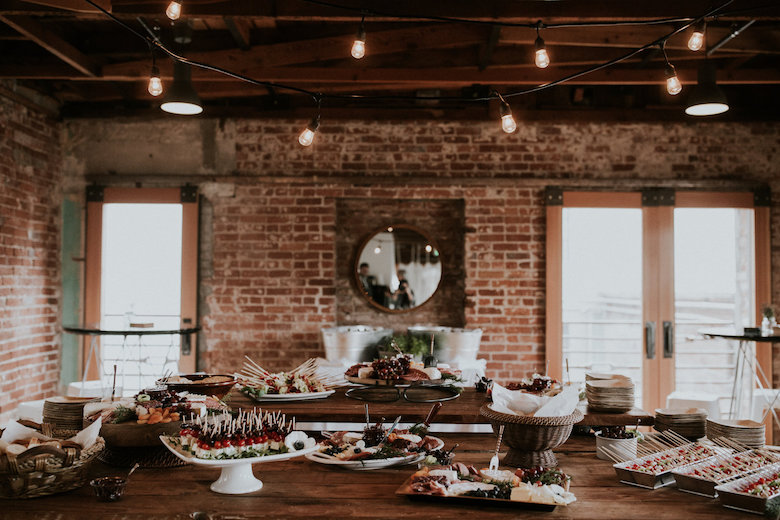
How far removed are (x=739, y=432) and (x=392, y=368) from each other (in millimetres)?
1690

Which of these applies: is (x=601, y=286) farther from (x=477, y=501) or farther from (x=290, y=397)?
(x=477, y=501)

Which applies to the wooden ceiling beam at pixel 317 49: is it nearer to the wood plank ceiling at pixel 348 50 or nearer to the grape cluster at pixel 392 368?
the wood plank ceiling at pixel 348 50

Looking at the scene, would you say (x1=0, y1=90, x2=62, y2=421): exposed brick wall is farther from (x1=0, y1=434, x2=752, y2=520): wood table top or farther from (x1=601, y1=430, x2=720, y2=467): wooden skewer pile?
(x1=601, y1=430, x2=720, y2=467): wooden skewer pile

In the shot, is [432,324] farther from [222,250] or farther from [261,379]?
[261,379]

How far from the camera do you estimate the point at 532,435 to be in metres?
2.33

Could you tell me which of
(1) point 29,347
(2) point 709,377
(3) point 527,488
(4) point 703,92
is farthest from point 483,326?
(1) point 29,347

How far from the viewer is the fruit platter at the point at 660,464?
88.0 inches

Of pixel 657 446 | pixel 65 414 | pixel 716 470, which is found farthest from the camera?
pixel 65 414

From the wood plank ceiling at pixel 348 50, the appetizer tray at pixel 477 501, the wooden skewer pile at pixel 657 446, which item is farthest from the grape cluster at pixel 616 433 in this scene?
the wood plank ceiling at pixel 348 50

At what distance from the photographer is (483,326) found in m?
5.74

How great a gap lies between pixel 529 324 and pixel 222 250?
299 centimetres

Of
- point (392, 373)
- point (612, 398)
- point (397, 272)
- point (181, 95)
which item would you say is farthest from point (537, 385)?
point (397, 272)

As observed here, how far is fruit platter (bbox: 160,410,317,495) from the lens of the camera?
6.79ft

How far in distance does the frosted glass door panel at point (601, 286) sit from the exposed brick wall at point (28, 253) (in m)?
4.87
